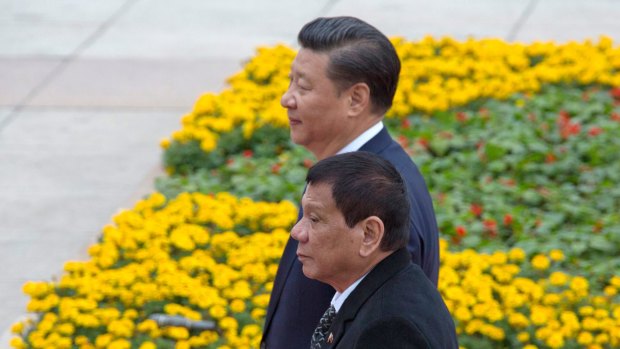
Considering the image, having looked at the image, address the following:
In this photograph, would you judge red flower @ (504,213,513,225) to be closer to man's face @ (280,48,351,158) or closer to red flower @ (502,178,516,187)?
red flower @ (502,178,516,187)

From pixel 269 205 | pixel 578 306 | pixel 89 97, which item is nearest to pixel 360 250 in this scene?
pixel 578 306

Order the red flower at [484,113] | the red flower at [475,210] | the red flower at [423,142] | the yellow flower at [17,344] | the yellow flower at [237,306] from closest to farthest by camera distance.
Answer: the yellow flower at [17,344]
the yellow flower at [237,306]
the red flower at [475,210]
the red flower at [423,142]
the red flower at [484,113]

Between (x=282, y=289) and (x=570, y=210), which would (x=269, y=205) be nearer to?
(x=570, y=210)

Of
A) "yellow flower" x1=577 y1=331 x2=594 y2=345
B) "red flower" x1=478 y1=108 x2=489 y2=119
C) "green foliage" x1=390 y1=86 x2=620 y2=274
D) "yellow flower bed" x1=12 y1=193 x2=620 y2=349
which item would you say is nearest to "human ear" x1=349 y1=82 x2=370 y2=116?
"yellow flower bed" x1=12 y1=193 x2=620 y2=349

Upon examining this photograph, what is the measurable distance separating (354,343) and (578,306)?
2641 millimetres

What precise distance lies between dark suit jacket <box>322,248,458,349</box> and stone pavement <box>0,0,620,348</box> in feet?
9.75

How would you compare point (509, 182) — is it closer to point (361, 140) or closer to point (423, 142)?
point (423, 142)

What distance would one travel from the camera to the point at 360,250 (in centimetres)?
252

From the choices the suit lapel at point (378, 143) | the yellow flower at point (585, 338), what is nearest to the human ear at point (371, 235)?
the suit lapel at point (378, 143)

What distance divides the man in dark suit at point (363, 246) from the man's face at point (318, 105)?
22.3 inches

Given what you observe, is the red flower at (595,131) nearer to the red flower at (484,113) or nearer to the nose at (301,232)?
the red flower at (484,113)

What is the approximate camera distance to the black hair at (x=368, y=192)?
2488mm

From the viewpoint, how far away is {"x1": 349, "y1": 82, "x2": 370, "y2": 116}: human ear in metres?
3.13

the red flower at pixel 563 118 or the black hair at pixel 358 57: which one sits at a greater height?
the black hair at pixel 358 57
